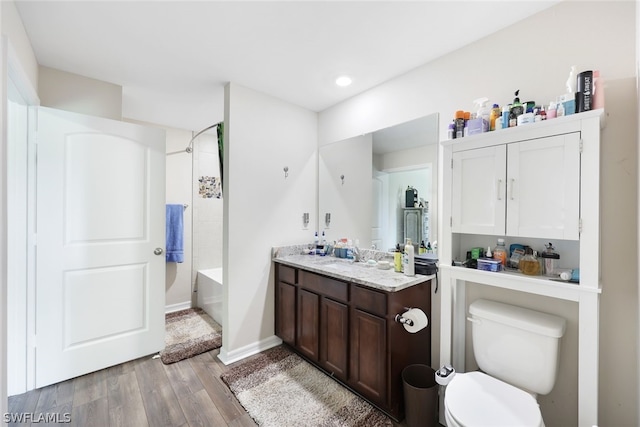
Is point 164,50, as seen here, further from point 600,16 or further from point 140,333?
point 600,16

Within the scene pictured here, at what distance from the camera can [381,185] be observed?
231cm

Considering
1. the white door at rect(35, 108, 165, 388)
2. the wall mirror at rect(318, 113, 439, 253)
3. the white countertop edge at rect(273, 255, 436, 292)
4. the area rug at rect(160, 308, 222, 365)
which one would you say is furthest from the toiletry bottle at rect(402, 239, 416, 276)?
the white door at rect(35, 108, 165, 388)

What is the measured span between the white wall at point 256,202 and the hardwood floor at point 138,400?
362 millimetres

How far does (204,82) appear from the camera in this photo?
7.59 feet

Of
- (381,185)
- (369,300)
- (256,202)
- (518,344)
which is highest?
(381,185)

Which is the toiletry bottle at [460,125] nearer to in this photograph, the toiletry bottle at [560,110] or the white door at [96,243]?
the toiletry bottle at [560,110]

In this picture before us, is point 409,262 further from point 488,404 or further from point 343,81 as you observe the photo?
point 343,81

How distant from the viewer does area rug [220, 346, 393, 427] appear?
5.38ft

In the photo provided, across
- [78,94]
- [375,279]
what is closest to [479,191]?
[375,279]

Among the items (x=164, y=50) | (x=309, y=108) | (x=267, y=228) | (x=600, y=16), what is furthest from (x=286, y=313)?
(x=600, y=16)

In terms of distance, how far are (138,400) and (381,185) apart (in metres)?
2.34

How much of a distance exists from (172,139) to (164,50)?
1760mm

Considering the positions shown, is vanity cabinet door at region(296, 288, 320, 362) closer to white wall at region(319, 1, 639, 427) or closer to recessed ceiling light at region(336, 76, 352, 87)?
white wall at region(319, 1, 639, 427)

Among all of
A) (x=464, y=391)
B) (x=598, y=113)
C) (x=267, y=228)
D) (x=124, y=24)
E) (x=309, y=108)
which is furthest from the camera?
(x=309, y=108)
